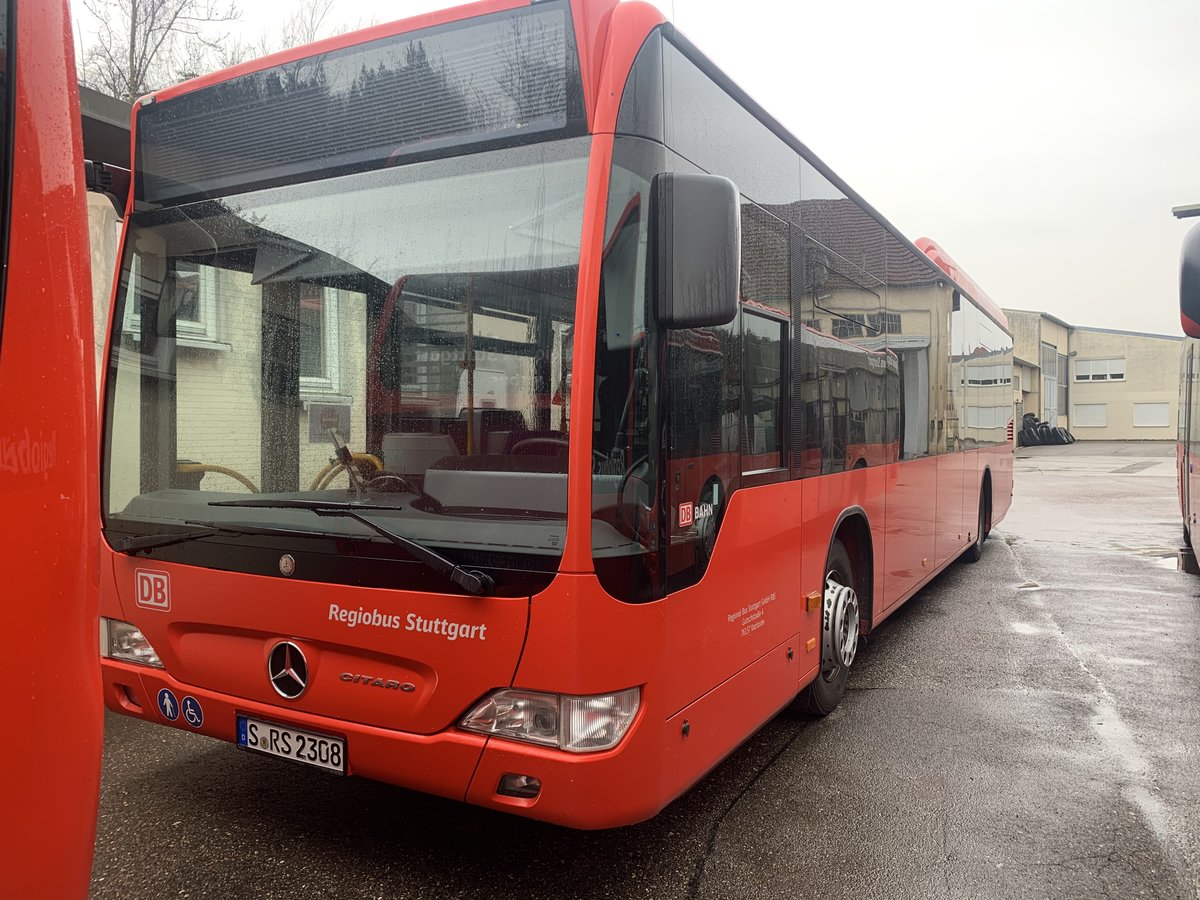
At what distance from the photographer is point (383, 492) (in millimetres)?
2891

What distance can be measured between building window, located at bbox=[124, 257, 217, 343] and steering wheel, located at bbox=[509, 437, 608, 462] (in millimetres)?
1310

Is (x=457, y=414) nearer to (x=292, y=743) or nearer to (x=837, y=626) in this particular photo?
(x=292, y=743)

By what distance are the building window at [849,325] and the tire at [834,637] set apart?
1108mm

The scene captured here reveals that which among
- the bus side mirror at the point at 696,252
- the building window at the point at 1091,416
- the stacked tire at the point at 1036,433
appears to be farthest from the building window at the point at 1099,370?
the bus side mirror at the point at 696,252

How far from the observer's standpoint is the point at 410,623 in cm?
281

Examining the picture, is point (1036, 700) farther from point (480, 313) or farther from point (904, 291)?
point (480, 313)

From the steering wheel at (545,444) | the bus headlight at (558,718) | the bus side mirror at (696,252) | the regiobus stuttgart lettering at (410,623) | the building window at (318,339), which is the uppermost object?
the bus side mirror at (696,252)

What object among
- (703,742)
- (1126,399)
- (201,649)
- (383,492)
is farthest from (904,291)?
(1126,399)

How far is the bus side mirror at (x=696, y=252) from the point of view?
8.90 ft

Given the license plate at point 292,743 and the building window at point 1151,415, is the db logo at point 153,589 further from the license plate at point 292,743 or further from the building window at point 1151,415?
the building window at point 1151,415

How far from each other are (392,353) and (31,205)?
1334 millimetres

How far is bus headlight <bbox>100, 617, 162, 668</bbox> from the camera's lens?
3389mm

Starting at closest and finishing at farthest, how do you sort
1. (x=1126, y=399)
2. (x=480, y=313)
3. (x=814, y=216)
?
(x=480, y=313)
(x=814, y=216)
(x=1126, y=399)

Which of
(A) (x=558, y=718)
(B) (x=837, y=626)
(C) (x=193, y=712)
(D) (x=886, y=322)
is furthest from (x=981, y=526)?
(C) (x=193, y=712)
